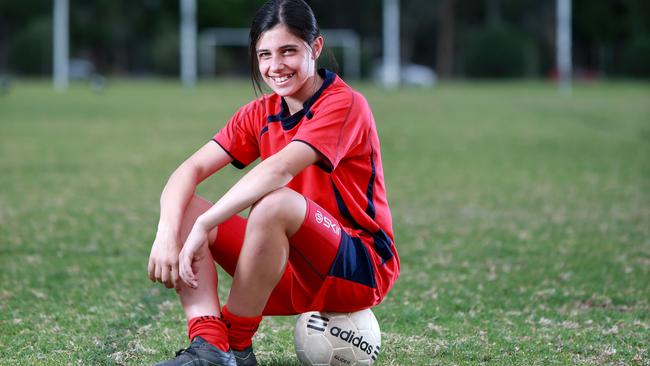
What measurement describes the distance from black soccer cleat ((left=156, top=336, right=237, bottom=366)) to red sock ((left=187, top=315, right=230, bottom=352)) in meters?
0.02

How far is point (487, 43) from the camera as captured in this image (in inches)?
2112

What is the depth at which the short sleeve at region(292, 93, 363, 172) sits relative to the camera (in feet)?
12.0

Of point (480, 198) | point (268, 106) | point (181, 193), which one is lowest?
point (480, 198)

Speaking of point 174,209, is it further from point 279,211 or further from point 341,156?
point 341,156

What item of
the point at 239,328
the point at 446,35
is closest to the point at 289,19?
the point at 239,328

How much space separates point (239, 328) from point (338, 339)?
0.38 metres

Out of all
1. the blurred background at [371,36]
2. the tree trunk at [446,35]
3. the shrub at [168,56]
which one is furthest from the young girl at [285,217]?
the tree trunk at [446,35]

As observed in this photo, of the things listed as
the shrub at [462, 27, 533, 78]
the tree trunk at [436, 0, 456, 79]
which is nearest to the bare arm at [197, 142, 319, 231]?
the shrub at [462, 27, 533, 78]

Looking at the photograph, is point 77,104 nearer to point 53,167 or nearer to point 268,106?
point 53,167

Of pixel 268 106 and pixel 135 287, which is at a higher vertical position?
pixel 268 106

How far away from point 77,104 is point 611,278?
22192mm

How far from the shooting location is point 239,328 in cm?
372

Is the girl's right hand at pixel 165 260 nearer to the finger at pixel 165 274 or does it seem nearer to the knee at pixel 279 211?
the finger at pixel 165 274

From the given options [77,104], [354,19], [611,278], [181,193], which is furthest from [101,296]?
[354,19]
